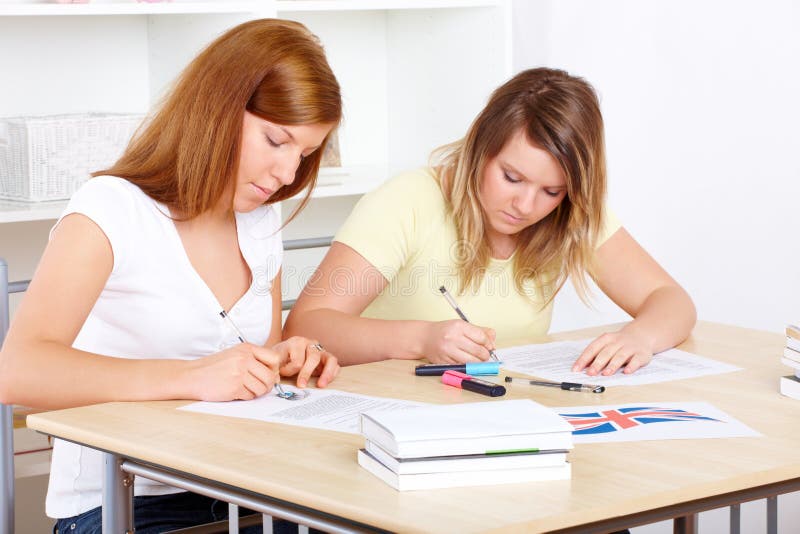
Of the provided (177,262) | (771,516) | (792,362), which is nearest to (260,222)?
(177,262)

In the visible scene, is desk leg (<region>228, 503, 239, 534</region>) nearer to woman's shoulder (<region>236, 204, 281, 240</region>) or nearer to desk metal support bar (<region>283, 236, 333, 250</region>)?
woman's shoulder (<region>236, 204, 281, 240</region>)

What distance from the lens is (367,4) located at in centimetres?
305

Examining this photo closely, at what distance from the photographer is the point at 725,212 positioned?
310cm

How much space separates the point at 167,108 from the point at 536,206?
28.3 inches

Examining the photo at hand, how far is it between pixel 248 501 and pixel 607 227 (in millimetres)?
1253

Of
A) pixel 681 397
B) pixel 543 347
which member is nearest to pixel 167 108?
pixel 543 347

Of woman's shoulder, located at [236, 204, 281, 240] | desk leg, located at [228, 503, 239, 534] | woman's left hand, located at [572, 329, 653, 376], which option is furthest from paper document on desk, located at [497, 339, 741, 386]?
desk leg, located at [228, 503, 239, 534]

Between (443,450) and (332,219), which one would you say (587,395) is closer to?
(443,450)

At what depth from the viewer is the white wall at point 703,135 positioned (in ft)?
9.70

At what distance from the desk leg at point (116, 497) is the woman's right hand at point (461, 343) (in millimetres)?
591

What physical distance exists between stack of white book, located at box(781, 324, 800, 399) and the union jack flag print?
0.21 metres

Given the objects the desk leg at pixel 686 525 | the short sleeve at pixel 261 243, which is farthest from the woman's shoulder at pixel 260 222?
the desk leg at pixel 686 525

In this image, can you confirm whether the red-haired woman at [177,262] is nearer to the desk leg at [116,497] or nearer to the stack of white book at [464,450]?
the desk leg at [116,497]

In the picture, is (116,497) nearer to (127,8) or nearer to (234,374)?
(234,374)
